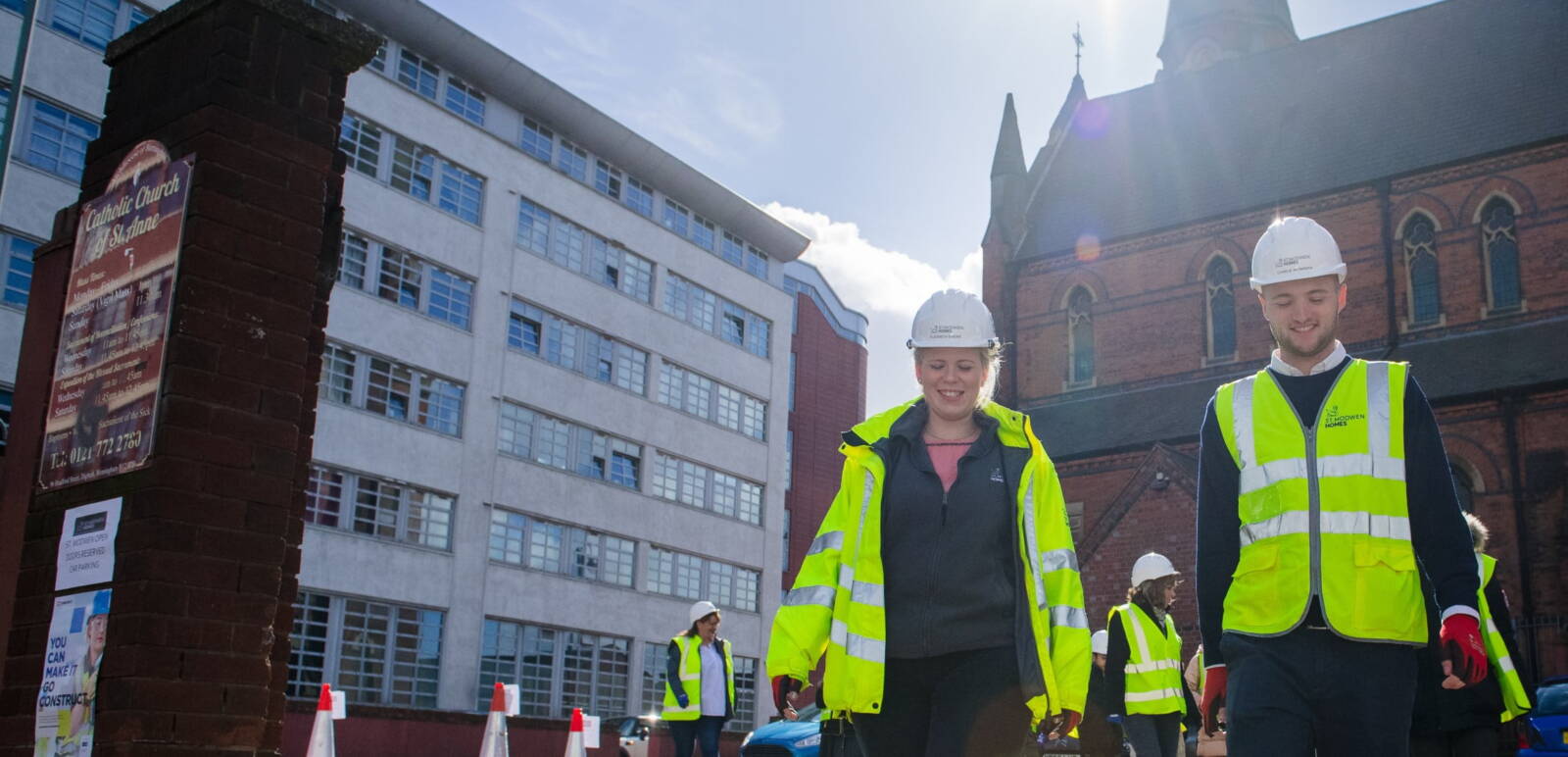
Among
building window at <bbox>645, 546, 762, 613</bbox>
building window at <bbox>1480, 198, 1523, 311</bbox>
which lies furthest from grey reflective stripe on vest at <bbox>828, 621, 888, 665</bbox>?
building window at <bbox>645, 546, 762, 613</bbox>

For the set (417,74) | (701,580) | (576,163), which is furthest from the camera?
(701,580)

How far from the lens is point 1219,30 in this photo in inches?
1884

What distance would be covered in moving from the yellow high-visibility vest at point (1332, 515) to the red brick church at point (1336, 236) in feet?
82.8

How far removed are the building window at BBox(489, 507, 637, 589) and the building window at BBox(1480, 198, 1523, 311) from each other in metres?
22.6

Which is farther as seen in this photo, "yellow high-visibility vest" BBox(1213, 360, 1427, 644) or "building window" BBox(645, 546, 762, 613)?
"building window" BBox(645, 546, 762, 613)

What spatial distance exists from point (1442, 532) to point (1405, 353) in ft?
99.4

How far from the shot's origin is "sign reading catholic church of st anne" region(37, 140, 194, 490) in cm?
413

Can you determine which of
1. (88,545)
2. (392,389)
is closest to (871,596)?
(88,545)

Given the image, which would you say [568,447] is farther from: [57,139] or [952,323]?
[952,323]

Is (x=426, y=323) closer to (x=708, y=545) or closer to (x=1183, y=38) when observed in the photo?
(x=708, y=545)

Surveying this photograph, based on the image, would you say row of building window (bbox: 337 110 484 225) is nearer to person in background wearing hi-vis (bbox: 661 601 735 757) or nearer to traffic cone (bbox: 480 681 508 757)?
person in background wearing hi-vis (bbox: 661 601 735 757)

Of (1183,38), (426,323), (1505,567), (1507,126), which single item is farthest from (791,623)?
(1183,38)

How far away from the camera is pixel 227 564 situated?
4.05 m

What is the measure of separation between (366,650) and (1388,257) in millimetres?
25270
